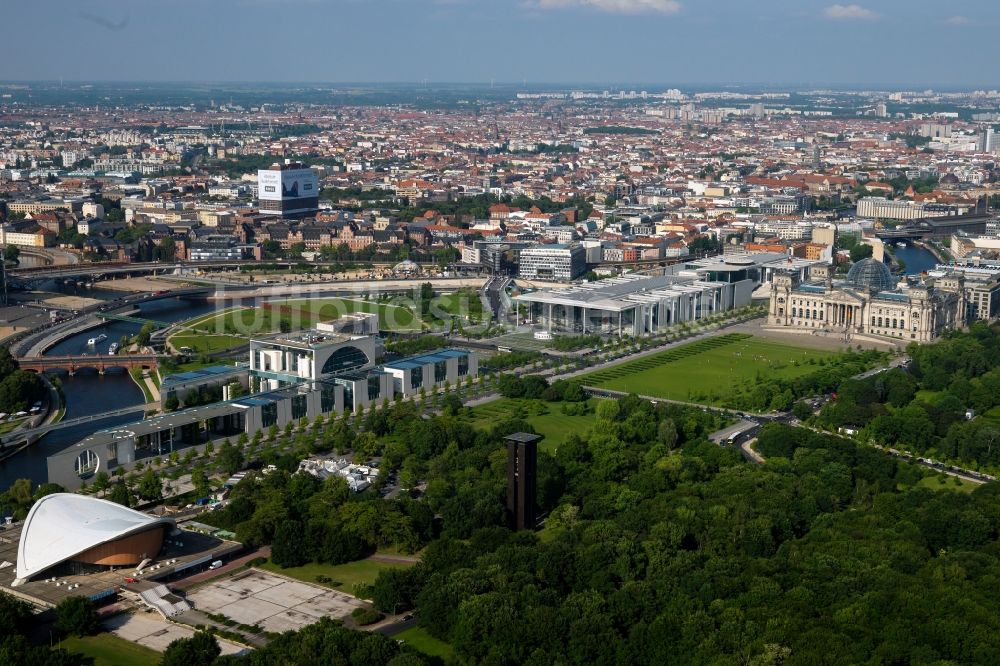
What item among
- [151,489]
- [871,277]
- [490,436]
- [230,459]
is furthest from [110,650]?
[871,277]

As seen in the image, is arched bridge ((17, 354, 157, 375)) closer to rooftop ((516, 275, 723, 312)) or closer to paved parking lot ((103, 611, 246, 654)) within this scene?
rooftop ((516, 275, 723, 312))

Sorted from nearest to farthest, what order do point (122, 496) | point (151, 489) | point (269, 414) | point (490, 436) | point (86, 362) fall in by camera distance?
point (122, 496), point (151, 489), point (490, 436), point (269, 414), point (86, 362)

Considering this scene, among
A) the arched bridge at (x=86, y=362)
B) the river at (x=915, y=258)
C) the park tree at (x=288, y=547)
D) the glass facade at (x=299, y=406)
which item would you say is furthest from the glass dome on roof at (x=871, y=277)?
the park tree at (x=288, y=547)

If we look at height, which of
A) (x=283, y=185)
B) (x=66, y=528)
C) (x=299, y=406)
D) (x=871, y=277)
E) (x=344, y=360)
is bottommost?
(x=299, y=406)

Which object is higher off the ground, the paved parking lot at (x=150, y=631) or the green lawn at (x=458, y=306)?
the green lawn at (x=458, y=306)

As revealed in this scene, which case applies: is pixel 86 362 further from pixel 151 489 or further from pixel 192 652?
pixel 192 652

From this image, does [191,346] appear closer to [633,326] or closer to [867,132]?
[633,326]

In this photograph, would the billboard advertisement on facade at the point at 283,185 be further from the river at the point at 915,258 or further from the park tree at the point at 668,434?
the park tree at the point at 668,434
